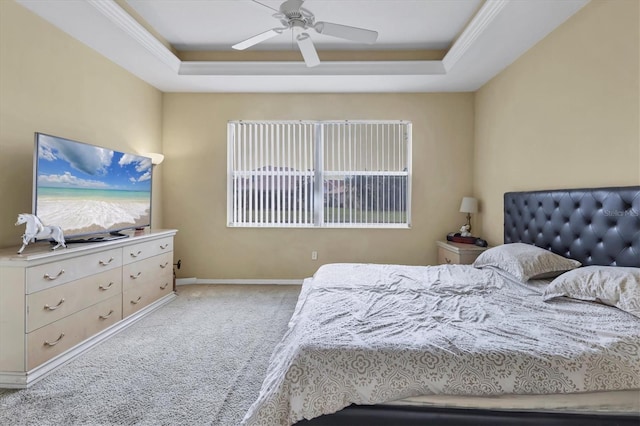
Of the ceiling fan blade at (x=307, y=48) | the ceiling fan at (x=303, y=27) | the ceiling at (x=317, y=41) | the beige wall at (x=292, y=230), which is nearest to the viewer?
the ceiling fan at (x=303, y=27)

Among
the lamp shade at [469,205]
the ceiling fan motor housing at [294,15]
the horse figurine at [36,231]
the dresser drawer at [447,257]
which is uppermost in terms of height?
the ceiling fan motor housing at [294,15]

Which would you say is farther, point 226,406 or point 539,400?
point 226,406

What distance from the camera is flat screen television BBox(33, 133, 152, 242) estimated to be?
7.45 ft

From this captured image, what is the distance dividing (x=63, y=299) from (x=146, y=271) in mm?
993

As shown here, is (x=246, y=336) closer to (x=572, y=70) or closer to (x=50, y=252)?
(x=50, y=252)

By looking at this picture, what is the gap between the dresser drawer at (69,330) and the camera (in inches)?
80.1

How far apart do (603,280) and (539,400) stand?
0.96m

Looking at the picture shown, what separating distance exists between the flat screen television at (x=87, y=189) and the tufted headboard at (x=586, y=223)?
3774mm

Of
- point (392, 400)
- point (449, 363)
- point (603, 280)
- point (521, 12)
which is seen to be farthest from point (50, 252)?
point (521, 12)

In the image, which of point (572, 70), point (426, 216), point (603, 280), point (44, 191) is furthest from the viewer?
point (426, 216)

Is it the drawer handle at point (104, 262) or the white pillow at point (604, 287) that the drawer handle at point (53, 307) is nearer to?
the drawer handle at point (104, 262)

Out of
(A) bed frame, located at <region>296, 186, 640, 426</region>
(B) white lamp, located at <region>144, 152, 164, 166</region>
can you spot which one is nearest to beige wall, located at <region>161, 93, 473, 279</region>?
(B) white lamp, located at <region>144, 152, 164, 166</region>

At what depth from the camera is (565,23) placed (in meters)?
2.49

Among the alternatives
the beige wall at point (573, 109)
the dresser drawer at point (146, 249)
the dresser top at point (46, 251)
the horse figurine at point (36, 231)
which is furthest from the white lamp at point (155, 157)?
the beige wall at point (573, 109)
